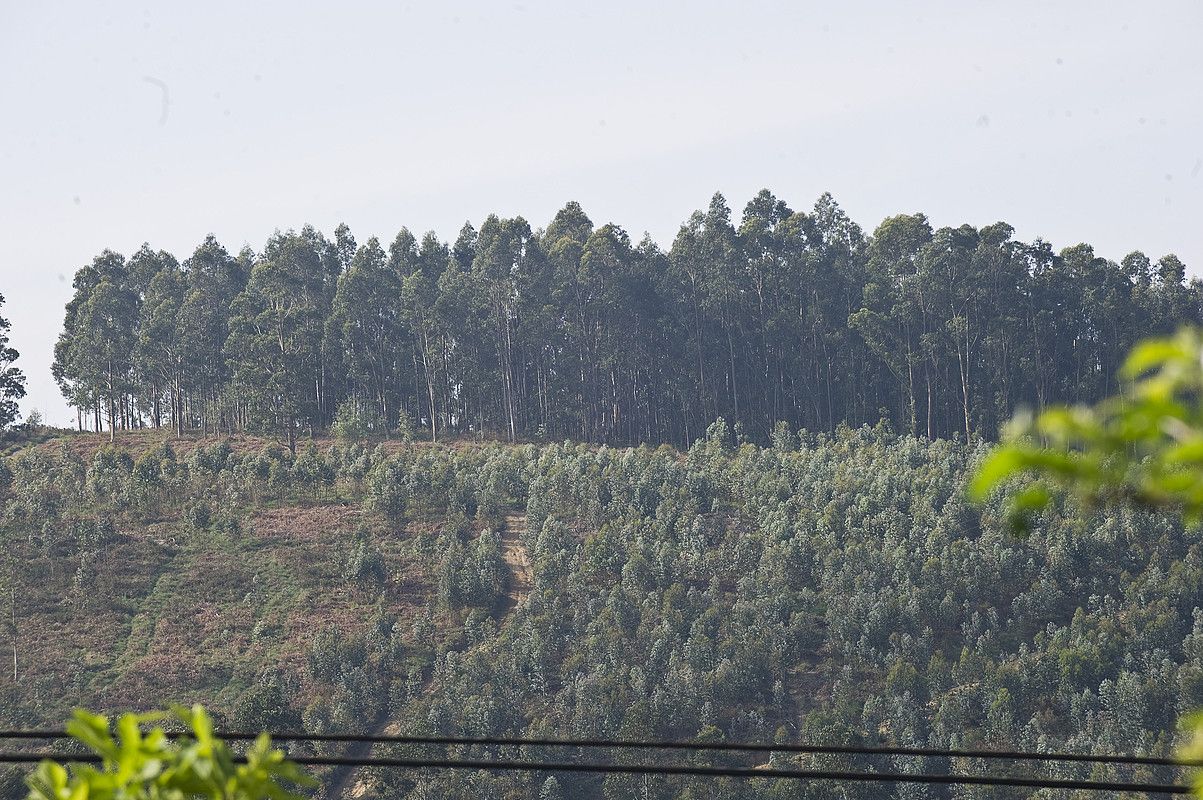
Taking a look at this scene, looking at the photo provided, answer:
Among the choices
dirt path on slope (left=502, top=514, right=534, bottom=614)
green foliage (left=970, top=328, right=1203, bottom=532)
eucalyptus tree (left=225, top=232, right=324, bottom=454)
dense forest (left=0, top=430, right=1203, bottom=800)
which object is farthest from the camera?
eucalyptus tree (left=225, top=232, right=324, bottom=454)

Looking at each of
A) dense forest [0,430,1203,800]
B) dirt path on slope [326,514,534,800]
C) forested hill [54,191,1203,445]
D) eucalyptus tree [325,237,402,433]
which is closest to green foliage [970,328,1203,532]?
dense forest [0,430,1203,800]

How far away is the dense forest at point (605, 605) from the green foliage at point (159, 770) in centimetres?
2331

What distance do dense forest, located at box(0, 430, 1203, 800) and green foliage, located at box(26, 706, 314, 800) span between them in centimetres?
2331

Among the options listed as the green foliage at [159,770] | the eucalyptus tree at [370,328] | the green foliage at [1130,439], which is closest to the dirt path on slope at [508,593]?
the eucalyptus tree at [370,328]

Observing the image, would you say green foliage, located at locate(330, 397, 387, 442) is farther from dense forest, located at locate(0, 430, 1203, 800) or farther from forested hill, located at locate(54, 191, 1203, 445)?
dense forest, located at locate(0, 430, 1203, 800)

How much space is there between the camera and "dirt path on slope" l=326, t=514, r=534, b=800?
81.8ft

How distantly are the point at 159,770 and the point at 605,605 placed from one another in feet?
94.9

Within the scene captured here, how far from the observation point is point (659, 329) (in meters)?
49.1

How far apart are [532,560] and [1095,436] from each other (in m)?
32.1

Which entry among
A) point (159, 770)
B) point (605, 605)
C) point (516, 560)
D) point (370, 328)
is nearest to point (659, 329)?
point (370, 328)

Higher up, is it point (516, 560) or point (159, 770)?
point (159, 770)

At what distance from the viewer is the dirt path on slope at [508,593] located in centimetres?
2492

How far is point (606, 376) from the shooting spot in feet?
163

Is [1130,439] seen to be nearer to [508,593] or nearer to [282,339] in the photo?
[508,593]
